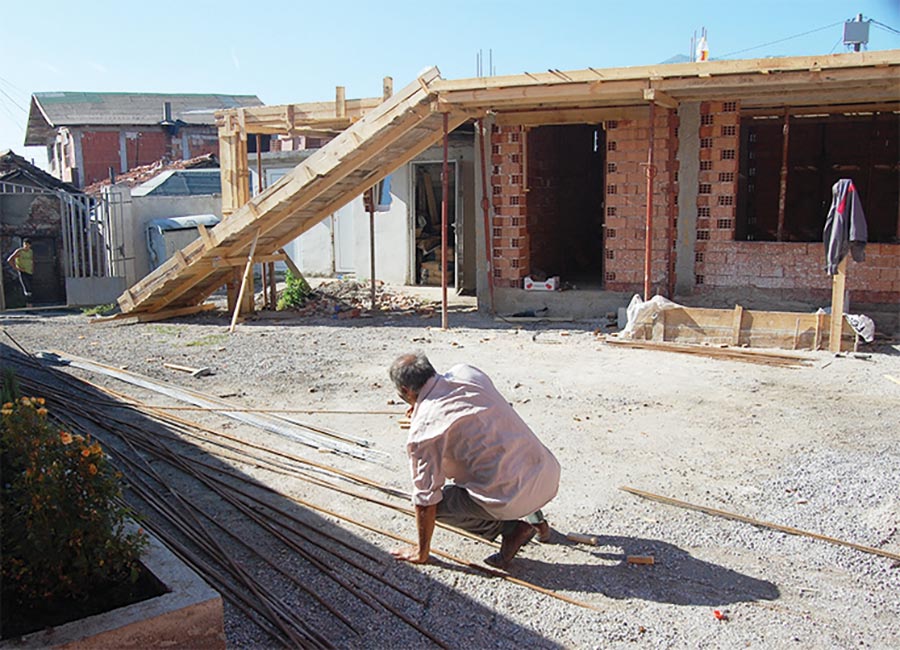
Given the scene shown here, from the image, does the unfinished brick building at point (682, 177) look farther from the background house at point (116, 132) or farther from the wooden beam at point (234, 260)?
the background house at point (116, 132)

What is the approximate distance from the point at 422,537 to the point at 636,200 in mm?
9519

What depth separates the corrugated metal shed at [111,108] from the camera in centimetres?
3416

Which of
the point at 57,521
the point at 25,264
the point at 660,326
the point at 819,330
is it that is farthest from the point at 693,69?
the point at 25,264

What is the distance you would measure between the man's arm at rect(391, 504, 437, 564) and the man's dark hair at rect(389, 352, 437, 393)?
0.66 meters

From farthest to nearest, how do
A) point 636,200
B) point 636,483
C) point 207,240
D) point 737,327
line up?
1. point 207,240
2. point 636,200
3. point 737,327
4. point 636,483

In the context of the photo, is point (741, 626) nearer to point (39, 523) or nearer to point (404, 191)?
point (39, 523)

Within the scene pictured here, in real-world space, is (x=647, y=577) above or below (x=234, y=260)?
below

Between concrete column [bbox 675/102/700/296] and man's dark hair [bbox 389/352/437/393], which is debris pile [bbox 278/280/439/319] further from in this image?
man's dark hair [bbox 389/352/437/393]

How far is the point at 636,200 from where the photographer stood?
13117 millimetres

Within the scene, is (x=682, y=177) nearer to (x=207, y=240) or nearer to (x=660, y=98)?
(x=660, y=98)

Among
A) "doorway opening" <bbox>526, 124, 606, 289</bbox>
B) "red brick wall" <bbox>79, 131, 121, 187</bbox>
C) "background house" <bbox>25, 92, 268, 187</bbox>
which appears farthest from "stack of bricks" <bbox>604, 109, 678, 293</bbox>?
"red brick wall" <bbox>79, 131, 121, 187</bbox>

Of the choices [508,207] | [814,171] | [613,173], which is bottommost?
[508,207]

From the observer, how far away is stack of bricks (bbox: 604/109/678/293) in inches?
504

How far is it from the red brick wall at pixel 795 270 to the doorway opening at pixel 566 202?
2388mm
